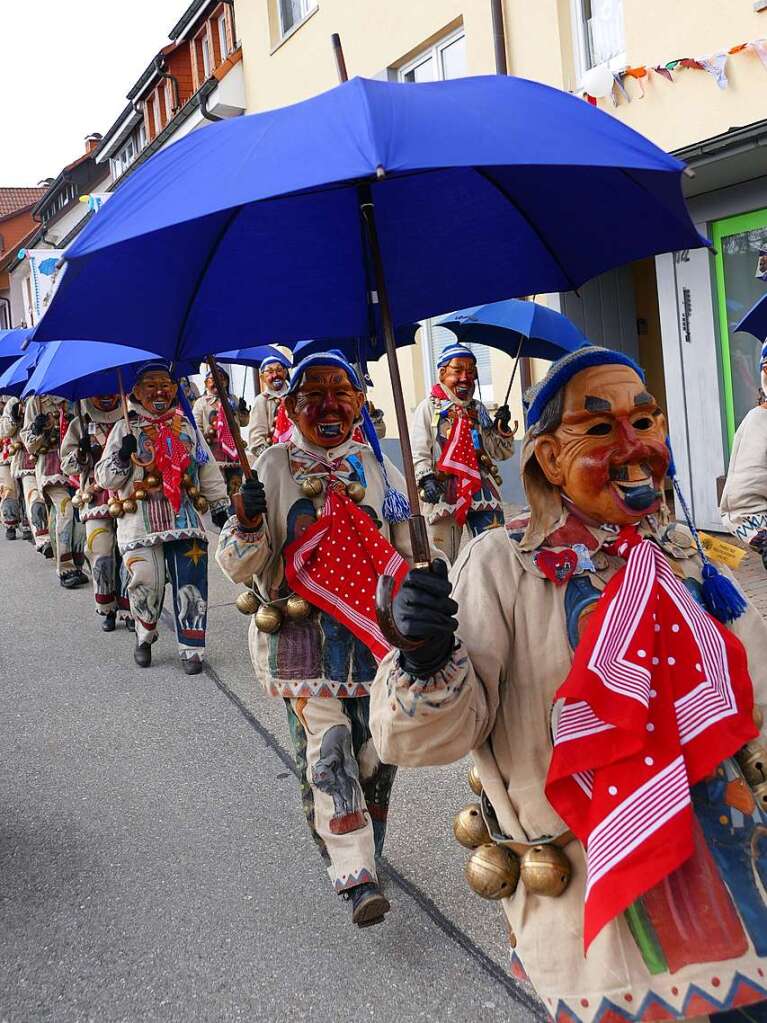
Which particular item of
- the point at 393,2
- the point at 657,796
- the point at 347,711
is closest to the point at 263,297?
the point at 347,711

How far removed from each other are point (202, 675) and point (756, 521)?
11.9ft

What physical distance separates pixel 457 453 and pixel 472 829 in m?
4.86

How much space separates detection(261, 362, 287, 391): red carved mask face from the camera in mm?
9828

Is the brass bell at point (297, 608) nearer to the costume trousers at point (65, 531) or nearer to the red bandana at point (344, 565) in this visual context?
the red bandana at point (344, 565)

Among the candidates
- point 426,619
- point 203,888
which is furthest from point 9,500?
point 426,619

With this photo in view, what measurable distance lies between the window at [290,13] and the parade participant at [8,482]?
23.7 ft

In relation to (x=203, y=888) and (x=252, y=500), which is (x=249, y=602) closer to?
(x=252, y=500)

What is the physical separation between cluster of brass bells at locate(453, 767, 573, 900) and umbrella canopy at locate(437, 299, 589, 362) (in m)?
4.28

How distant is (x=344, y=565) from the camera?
340cm

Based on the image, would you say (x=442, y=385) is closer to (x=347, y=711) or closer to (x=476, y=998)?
(x=347, y=711)

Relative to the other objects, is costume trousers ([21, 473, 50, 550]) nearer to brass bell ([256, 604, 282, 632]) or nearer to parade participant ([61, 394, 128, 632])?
parade participant ([61, 394, 128, 632])

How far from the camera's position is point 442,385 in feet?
22.8

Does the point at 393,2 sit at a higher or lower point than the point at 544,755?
higher

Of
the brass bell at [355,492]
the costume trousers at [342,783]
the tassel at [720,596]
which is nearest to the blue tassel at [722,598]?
the tassel at [720,596]
